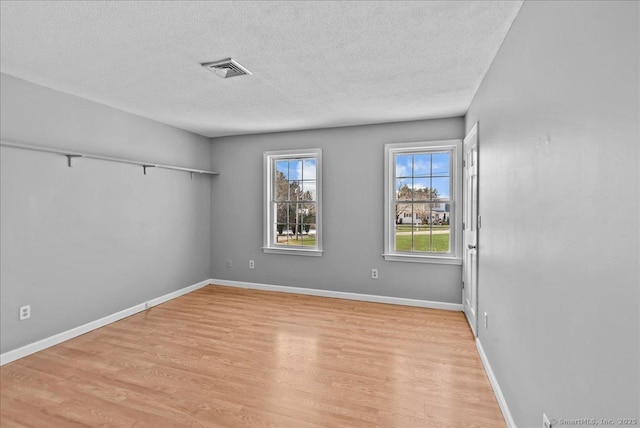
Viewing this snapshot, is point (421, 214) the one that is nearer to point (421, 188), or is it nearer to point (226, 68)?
point (421, 188)

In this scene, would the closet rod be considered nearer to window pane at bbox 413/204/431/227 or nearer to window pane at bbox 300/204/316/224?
window pane at bbox 300/204/316/224

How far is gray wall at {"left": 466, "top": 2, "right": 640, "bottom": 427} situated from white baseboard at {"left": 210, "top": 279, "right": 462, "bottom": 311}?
2.00 m

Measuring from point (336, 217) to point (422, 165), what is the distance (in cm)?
138

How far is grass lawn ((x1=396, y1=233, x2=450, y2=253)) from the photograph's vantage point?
165 inches

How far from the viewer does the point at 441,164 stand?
13.8ft

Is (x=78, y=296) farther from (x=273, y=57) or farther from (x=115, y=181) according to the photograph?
(x=273, y=57)

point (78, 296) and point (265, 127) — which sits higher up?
point (265, 127)

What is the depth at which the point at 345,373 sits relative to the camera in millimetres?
2529

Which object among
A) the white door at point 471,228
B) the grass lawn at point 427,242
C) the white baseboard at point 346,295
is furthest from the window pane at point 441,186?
the white baseboard at point 346,295

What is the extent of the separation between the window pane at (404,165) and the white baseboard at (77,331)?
3.61 m

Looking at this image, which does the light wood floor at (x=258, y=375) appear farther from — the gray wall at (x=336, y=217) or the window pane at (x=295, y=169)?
the window pane at (x=295, y=169)

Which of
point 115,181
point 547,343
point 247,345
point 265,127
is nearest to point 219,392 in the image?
point 247,345

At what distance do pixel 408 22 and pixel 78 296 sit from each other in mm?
3909

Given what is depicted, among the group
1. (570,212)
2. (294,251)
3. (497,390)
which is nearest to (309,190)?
(294,251)
